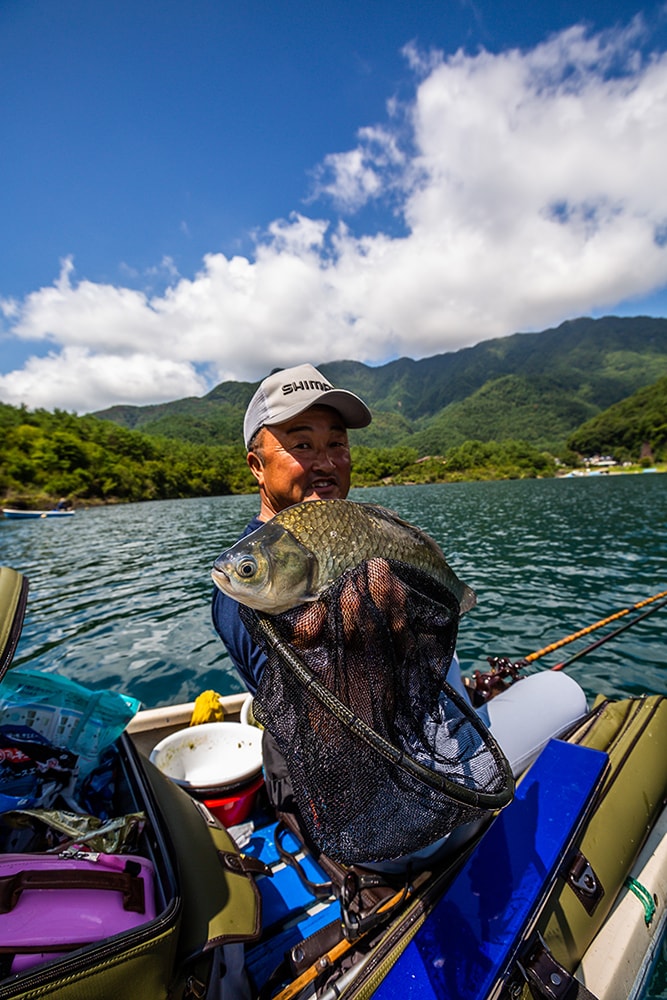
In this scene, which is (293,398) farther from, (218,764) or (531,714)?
(218,764)

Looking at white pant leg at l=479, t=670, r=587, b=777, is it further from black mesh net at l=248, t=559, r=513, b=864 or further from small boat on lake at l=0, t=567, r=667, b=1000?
black mesh net at l=248, t=559, r=513, b=864

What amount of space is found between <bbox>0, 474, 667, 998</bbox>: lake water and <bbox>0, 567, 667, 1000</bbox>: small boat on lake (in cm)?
120

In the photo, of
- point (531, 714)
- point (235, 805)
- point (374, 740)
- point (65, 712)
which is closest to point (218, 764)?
point (235, 805)

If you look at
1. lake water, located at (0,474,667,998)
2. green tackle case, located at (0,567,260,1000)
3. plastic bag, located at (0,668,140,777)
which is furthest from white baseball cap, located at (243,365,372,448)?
lake water, located at (0,474,667,998)

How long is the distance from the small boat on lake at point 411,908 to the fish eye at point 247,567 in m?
1.06

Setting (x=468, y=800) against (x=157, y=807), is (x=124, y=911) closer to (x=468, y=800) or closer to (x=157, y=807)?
(x=157, y=807)

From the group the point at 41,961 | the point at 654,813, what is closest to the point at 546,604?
the point at 654,813

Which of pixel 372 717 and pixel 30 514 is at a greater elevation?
pixel 372 717

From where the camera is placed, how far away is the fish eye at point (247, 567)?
4.76 feet

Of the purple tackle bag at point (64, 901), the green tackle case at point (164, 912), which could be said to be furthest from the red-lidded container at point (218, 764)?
the purple tackle bag at point (64, 901)

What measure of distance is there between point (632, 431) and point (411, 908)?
407 ft

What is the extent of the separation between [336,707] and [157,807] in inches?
54.3

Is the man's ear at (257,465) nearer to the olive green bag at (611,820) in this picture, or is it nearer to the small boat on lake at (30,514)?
the olive green bag at (611,820)

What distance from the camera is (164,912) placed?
139cm
